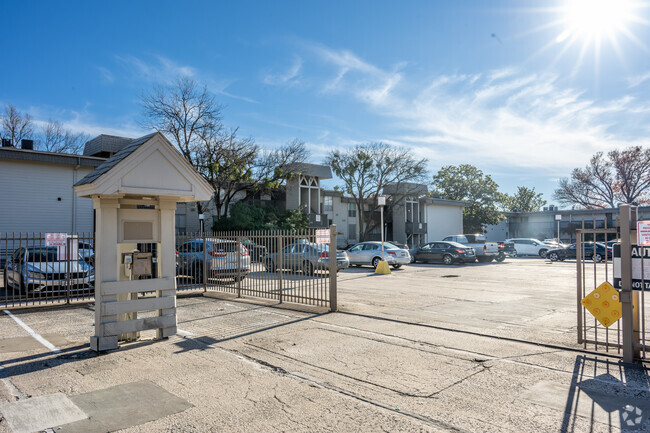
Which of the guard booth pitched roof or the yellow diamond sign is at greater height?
the guard booth pitched roof

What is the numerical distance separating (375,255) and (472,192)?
4299 cm

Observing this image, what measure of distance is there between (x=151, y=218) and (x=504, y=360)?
610 cm

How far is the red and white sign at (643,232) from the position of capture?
20.0ft

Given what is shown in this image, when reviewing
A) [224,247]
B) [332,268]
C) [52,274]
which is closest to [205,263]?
[224,247]

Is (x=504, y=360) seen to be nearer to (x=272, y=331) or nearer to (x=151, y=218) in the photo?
(x=272, y=331)

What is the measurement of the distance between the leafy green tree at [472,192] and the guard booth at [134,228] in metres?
54.8

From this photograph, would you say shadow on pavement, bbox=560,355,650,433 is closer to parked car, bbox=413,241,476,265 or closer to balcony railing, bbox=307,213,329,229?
parked car, bbox=413,241,476,265

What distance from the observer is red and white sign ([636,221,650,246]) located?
6.09 meters

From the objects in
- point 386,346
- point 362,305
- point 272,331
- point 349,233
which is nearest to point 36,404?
point 272,331

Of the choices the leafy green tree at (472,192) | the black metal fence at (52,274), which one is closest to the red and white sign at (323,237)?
the black metal fence at (52,274)

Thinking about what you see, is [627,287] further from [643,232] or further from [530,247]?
[530,247]

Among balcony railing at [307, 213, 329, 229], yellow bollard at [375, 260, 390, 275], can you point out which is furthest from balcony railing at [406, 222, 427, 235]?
yellow bollard at [375, 260, 390, 275]

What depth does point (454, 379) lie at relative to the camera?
5742 millimetres

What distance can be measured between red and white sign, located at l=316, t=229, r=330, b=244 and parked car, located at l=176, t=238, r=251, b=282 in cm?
303
